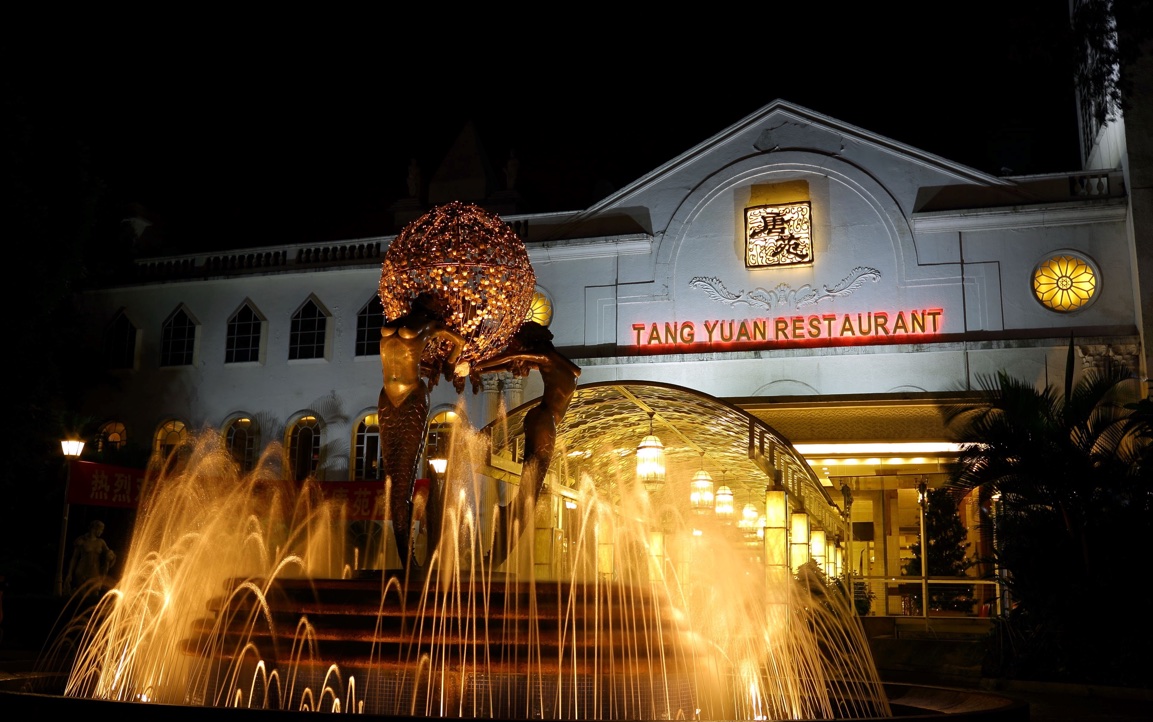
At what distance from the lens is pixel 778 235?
79.8 ft

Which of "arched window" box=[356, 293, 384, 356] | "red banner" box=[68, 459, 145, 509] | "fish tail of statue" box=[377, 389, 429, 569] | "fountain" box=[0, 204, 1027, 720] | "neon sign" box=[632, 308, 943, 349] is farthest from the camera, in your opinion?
"arched window" box=[356, 293, 384, 356]

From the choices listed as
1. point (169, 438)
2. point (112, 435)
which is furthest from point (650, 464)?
point (112, 435)

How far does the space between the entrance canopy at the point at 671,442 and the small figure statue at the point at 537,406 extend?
557cm

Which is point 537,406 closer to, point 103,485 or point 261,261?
point 103,485

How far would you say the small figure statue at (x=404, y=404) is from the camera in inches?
333

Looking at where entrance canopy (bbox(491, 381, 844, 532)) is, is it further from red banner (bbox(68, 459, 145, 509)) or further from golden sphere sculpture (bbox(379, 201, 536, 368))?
red banner (bbox(68, 459, 145, 509))

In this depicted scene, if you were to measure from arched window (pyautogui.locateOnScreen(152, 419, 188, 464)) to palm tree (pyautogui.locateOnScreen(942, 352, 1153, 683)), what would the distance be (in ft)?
64.5

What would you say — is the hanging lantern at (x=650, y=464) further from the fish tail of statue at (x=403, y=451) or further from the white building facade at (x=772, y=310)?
the fish tail of statue at (x=403, y=451)

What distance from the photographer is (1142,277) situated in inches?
842

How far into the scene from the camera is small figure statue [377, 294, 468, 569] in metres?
8.47

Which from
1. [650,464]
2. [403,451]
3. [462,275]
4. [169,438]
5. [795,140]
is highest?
[795,140]

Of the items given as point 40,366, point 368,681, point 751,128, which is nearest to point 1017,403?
point 751,128

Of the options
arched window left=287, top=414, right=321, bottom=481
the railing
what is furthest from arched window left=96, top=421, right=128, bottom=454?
arched window left=287, top=414, right=321, bottom=481

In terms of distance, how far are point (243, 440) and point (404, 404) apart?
1988 centimetres
